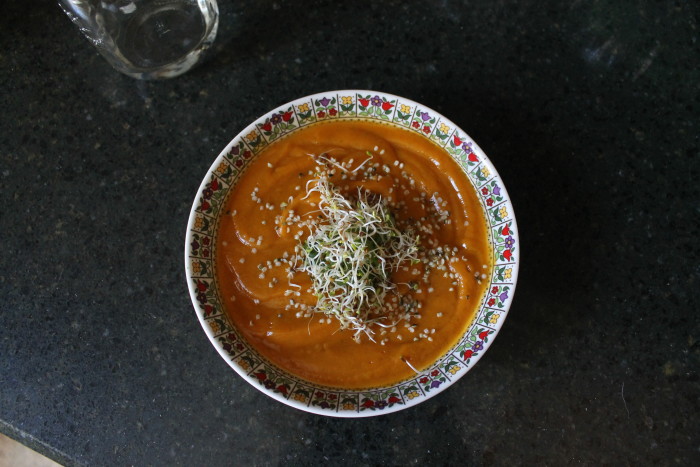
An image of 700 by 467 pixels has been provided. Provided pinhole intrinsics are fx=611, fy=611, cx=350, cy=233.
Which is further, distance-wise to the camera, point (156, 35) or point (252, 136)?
point (156, 35)

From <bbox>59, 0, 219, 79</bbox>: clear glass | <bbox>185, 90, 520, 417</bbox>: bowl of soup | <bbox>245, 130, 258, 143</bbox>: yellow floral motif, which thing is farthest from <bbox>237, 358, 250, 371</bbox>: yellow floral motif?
<bbox>59, 0, 219, 79</bbox>: clear glass

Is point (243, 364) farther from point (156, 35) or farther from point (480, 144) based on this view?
point (156, 35)

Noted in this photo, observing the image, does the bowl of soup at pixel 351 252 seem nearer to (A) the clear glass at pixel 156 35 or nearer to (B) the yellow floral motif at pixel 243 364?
(B) the yellow floral motif at pixel 243 364

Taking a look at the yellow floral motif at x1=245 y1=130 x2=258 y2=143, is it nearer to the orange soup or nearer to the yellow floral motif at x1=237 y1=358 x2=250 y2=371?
the orange soup

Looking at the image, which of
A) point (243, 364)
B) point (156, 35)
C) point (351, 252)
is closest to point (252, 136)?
point (351, 252)

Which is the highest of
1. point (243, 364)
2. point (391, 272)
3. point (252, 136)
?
point (252, 136)

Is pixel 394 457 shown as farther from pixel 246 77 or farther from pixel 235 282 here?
pixel 246 77

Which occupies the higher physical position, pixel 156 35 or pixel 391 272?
pixel 156 35
